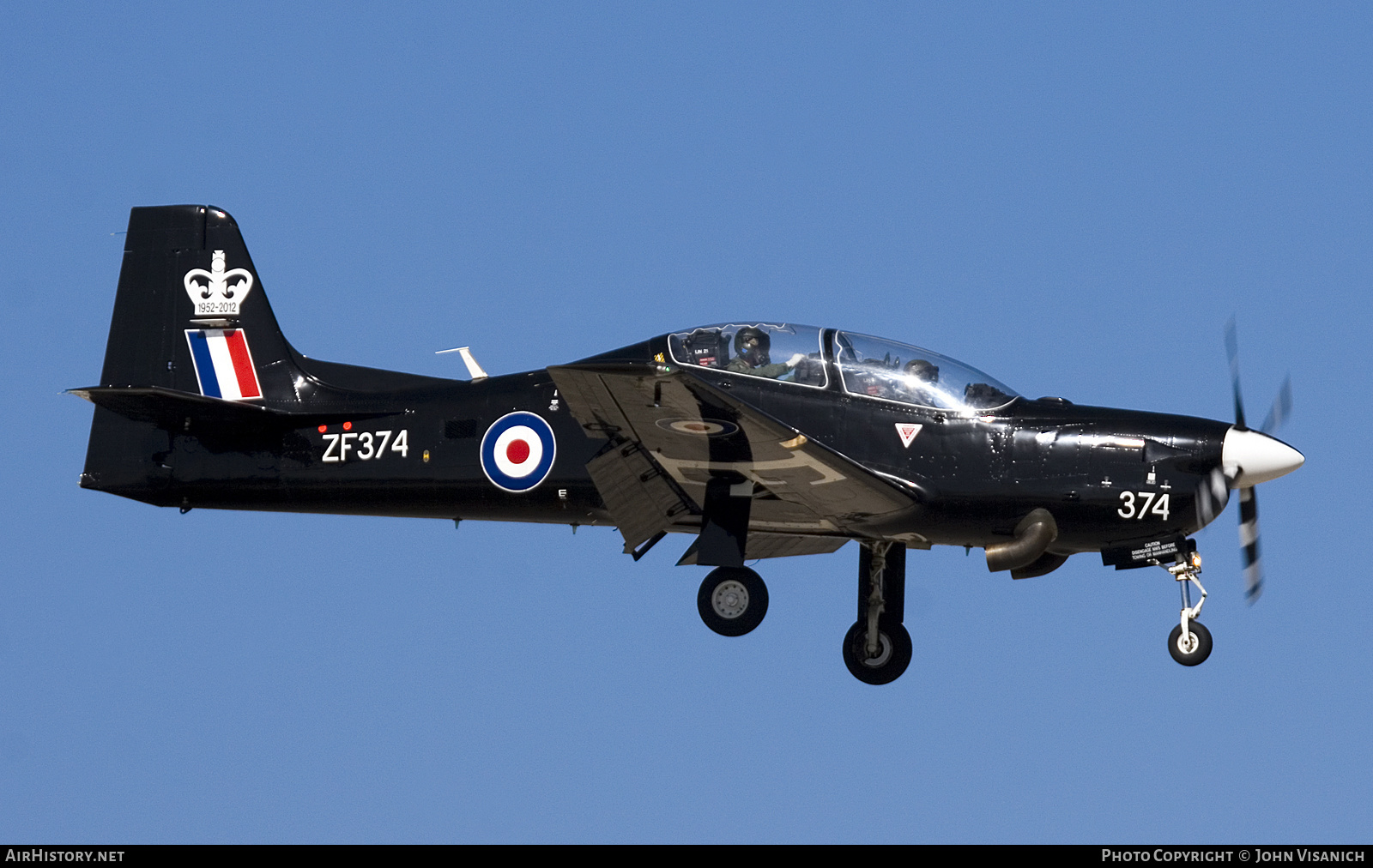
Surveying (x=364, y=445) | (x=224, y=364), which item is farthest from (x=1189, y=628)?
(x=224, y=364)

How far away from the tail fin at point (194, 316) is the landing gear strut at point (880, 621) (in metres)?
6.05

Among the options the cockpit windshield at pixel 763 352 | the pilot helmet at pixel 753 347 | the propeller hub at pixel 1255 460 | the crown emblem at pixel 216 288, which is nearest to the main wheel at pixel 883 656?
the cockpit windshield at pixel 763 352

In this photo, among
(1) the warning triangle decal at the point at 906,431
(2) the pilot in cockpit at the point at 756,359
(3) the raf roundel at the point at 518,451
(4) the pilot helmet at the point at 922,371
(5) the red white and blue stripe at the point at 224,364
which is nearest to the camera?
(1) the warning triangle decal at the point at 906,431

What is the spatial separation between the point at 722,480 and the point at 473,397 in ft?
8.89

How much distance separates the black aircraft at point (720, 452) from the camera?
1648 centimetres

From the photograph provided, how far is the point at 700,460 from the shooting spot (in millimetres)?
16812

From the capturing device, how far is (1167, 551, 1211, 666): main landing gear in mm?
16391

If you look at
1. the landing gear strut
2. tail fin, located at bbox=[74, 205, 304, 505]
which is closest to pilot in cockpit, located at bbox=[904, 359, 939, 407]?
the landing gear strut

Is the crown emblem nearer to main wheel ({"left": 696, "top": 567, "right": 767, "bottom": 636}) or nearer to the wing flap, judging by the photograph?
the wing flap

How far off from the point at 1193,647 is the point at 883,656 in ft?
9.52

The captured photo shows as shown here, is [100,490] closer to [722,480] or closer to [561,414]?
[561,414]

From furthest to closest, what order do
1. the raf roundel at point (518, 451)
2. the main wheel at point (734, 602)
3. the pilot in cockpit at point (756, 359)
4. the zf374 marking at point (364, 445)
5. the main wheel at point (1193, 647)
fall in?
the zf374 marking at point (364, 445)
the raf roundel at point (518, 451)
the main wheel at point (734, 602)
the pilot in cockpit at point (756, 359)
the main wheel at point (1193, 647)

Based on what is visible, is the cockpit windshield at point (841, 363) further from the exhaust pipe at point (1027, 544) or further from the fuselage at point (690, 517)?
the exhaust pipe at point (1027, 544)
